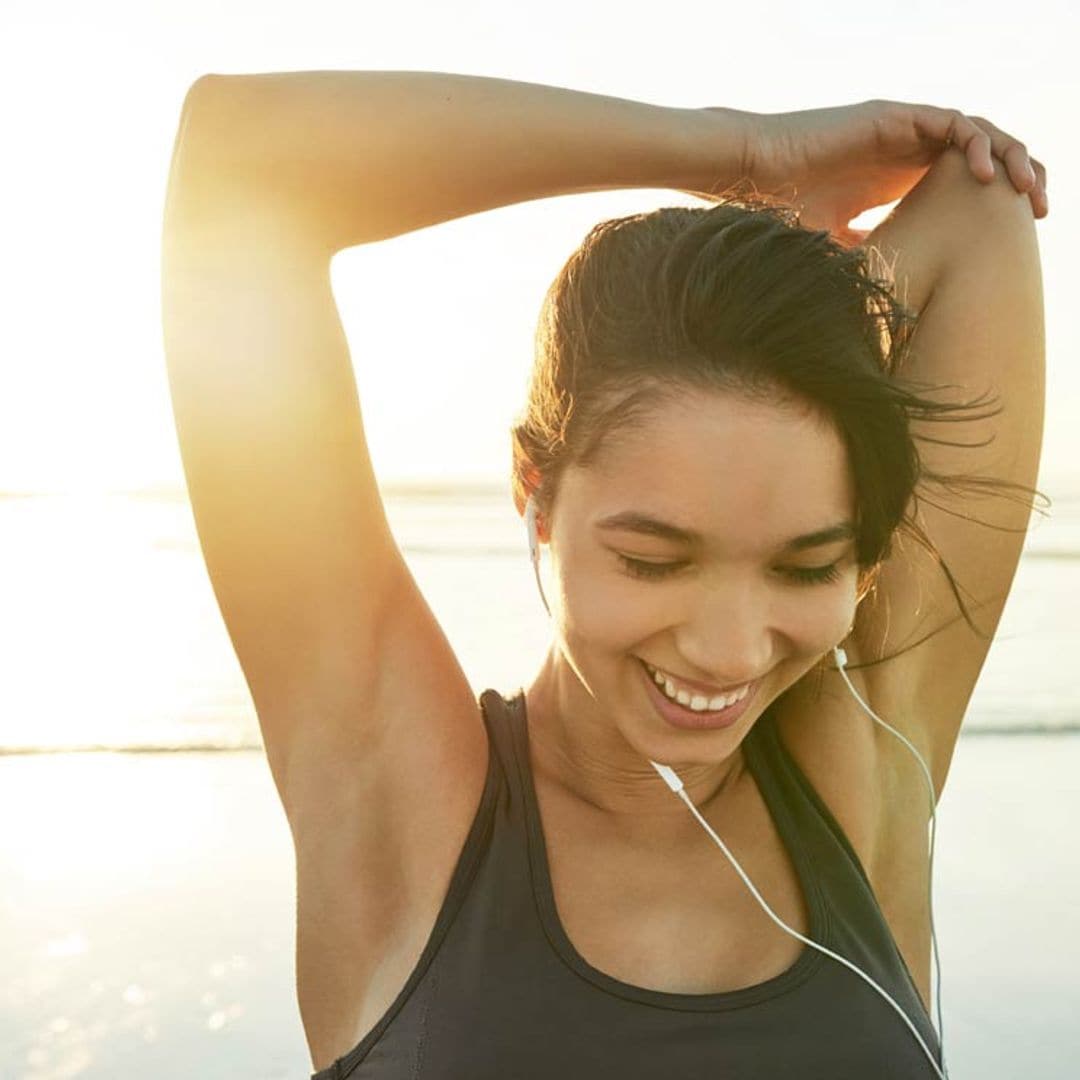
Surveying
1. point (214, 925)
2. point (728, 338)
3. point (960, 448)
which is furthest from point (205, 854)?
point (728, 338)

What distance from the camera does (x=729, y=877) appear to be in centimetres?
194

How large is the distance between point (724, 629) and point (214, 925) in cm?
320

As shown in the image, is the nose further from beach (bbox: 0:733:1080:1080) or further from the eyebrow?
beach (bbox: 0:733:1080:1080)

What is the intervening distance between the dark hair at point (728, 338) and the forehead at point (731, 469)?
0.09 feet

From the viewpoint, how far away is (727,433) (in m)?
1.66

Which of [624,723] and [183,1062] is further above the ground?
[624,723]

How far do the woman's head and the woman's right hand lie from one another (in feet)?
1.55

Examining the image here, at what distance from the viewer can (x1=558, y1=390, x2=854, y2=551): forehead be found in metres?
1.65

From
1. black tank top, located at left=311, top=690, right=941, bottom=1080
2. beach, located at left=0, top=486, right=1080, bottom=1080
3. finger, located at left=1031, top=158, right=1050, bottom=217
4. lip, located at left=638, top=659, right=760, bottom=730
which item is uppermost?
finger, located at left=1031, top=158, right=1050, bottom=217

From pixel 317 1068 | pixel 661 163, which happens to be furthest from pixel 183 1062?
pixel 661 163

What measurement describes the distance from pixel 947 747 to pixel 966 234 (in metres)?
0.85

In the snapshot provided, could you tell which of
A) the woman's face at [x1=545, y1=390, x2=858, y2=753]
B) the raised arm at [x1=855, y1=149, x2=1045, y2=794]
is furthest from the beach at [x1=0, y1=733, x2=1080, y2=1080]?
the woman's face at [x1=545, y1=390, x2=858, y2=753]

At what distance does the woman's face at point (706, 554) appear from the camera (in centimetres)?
166

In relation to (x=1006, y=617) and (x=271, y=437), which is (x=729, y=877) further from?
(x=1006, y=617)
